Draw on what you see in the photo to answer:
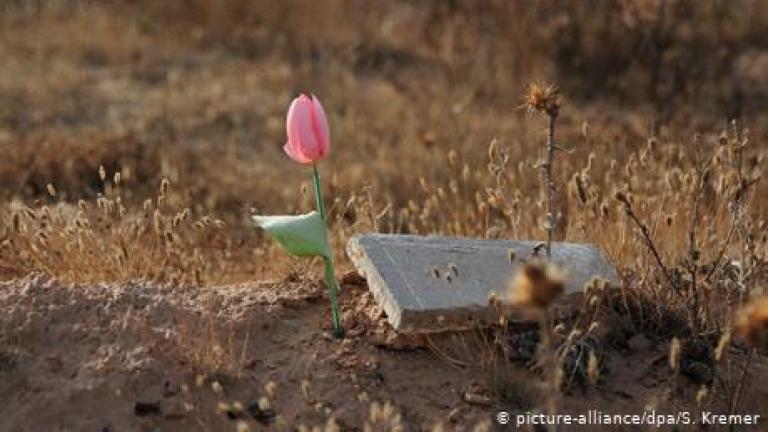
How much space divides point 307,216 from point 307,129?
0.25 meters

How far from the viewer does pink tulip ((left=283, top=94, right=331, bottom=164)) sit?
10.2 feet

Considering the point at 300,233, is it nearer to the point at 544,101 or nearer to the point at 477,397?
the point at 477,397

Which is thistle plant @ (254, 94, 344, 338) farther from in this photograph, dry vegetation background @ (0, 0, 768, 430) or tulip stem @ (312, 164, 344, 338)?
dry vegetation background @ (0, 0, 768, 430)

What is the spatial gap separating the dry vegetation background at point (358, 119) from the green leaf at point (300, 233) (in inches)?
18.3

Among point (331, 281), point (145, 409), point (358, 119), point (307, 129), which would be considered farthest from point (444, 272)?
point (358, 119)

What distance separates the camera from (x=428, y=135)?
639 cm

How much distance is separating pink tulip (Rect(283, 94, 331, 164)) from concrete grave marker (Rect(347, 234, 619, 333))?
1.31 feet

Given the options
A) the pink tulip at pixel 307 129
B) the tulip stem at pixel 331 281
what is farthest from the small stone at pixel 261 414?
the pink tulip at pixel 307 129

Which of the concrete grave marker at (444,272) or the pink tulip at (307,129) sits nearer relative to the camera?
the pink tulip at (307,129)

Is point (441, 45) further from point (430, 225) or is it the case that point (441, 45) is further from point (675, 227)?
point (675, 227)

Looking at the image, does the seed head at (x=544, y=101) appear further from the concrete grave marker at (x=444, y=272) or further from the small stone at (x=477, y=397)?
the small stone at (x=477, y=397)

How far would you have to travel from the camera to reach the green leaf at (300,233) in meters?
3.20

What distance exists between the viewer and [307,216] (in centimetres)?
325

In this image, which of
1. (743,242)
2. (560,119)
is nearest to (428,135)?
(560,119)
